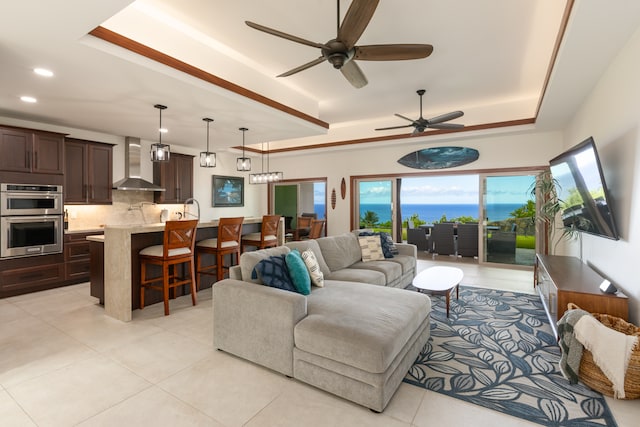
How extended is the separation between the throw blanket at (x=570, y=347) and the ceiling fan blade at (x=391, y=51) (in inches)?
92.2

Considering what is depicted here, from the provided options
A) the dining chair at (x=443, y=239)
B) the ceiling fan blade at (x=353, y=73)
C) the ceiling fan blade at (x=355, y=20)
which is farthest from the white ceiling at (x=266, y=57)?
the dining chair at (x=443, y=239)

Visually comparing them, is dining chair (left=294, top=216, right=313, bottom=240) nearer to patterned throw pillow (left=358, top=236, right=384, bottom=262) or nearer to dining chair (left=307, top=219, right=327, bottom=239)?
dining chair (left=307, top=219, right=327, bottom=239)

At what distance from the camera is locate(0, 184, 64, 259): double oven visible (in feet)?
14.1

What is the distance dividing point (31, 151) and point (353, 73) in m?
4.77

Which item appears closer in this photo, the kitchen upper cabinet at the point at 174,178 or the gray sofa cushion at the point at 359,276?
the gray sofa cushion at the point at 359,276

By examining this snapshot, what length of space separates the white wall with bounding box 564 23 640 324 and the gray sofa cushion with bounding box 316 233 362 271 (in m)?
2.72

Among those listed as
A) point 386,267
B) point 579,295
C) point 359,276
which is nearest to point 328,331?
point 359,276

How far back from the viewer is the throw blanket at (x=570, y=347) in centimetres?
225

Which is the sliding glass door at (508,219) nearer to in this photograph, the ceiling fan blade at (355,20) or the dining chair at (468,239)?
the dining chair at (468,239)

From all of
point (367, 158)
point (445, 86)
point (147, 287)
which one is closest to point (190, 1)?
point (147, 287)

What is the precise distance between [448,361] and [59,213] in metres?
5.66

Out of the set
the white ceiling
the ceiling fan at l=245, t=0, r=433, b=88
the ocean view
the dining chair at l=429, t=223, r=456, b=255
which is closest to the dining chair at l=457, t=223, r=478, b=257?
the dining chair at l=429, t=223, r=456, b=255

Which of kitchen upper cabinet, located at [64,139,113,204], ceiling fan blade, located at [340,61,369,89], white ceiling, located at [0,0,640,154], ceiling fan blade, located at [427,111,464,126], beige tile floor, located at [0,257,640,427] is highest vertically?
white ceiling, located at [0,0,640,154]

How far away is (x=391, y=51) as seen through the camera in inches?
103
